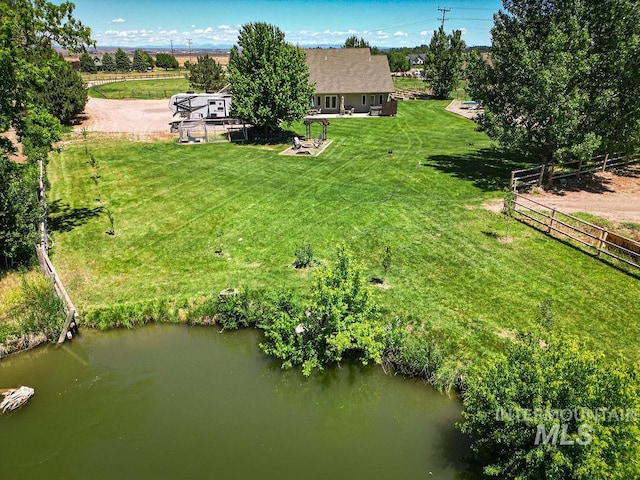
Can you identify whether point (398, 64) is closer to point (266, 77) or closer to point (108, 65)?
point (266, 77)

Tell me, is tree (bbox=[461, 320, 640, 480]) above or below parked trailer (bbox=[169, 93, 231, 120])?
below

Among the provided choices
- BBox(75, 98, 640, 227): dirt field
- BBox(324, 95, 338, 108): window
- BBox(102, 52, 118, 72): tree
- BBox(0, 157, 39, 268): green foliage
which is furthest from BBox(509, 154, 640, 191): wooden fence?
BBox(102, 52, 118, 72): tree

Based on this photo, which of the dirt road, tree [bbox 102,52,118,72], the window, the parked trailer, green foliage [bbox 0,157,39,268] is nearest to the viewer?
green foliage [bbox 0,157,39,268]

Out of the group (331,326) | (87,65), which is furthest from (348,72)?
Answer: (87,65)

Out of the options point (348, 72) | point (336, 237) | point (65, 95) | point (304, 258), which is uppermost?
point (348, 72)

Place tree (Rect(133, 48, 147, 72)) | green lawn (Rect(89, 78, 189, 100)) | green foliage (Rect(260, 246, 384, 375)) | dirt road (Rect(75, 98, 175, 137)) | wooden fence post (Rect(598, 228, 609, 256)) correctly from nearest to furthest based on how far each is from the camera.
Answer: green foliage (Rect(260, 246, 384, 375))
wooden fence post (Rect(598, 228, 609, 256))
dirt road (Rect(75, 98, 175, 137))
green lawn (Rect(89, 78, 189, 100))
tree (Rect(133, 48, 147, 72))

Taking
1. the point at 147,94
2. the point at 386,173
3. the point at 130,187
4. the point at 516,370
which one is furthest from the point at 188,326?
the point at 147,94

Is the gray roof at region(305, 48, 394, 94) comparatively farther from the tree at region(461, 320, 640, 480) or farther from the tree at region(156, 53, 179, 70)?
the tree at region(156, 53, 179, 70)
